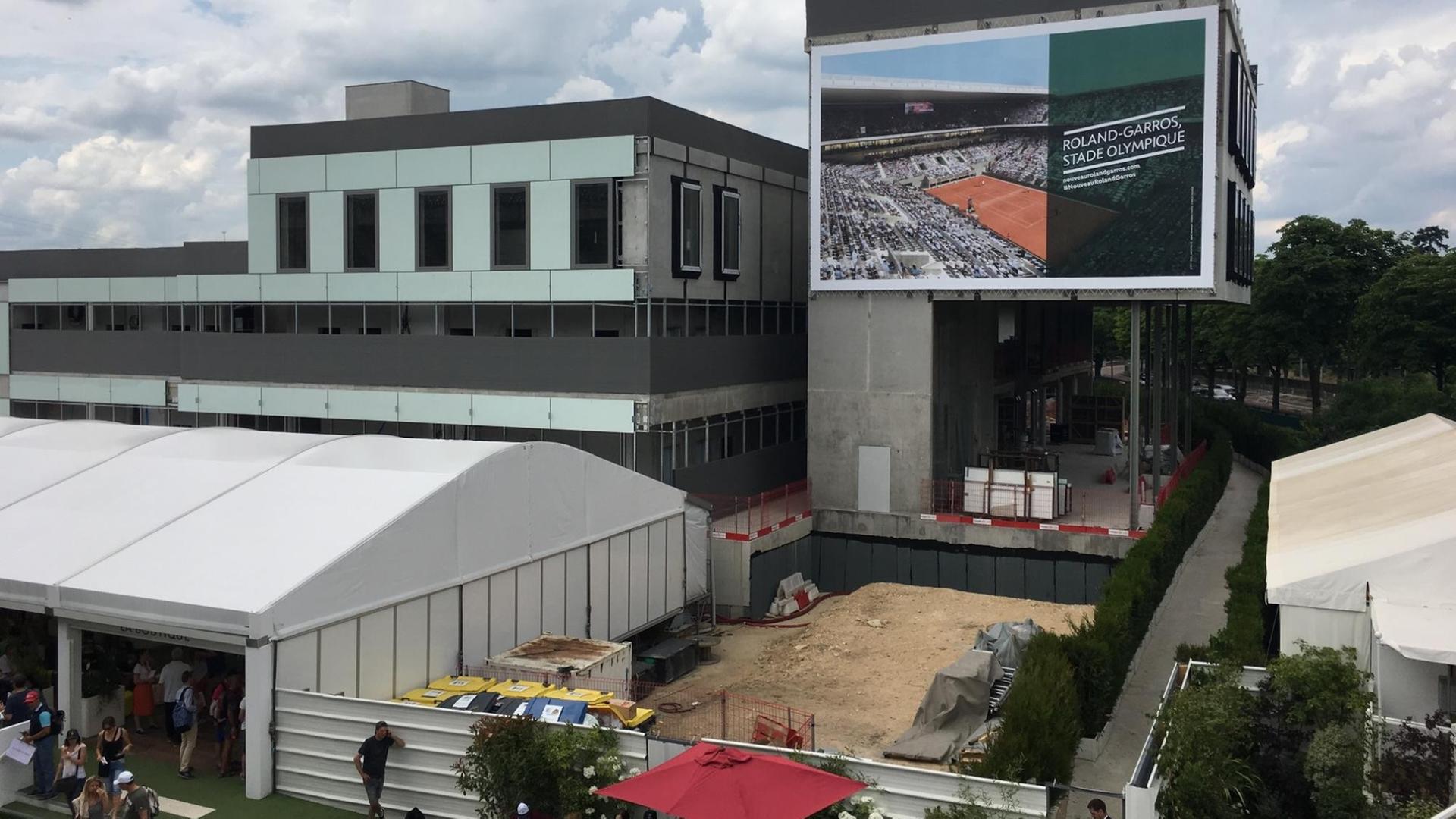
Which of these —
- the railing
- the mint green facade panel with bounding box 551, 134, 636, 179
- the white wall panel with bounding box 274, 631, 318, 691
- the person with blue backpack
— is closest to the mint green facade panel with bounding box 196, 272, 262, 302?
the mint green facade panel with bounding box 551, 134, 636, 179

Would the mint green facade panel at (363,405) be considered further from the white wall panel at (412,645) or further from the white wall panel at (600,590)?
the white wall panel at (412,645)

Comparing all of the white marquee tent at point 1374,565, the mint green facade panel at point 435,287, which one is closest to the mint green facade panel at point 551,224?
the mint green facade panel at point 435,287

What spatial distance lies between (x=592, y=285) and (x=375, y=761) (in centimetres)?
2087

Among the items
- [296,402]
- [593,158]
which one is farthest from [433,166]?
[296,402]

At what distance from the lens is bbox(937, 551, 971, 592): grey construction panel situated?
36625mm

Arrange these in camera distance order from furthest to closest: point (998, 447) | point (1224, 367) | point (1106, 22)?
point (1224, 367)
point (998, 447)
point (1106, 22)

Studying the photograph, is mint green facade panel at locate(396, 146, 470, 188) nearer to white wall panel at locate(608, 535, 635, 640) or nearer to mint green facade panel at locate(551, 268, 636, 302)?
mint green facade panel at locate(551, 268, 636, 302)

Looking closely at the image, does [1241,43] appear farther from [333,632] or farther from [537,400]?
[333,632]

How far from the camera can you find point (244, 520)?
2103cm

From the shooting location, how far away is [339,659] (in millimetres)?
18781

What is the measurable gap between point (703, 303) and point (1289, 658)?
2412 centimetres

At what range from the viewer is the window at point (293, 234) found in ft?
132

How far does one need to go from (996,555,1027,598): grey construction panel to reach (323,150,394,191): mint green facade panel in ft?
71.6

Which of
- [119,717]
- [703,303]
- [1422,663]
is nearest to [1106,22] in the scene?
[703,303]
